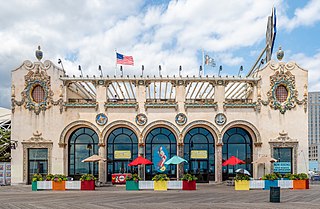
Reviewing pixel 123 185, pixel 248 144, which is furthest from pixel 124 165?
pixel 248 144

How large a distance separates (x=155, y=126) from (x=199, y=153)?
4.97 meters

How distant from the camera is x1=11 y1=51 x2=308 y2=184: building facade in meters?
34.8

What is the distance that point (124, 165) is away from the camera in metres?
35.6

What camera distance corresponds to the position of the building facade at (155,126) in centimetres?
3481

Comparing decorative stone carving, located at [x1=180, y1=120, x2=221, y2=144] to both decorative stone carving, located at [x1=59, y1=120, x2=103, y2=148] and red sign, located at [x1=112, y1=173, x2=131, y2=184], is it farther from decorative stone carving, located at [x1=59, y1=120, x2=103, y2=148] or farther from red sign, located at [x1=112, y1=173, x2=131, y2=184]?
decorative stone carving, located at [x1=59, y1=120, x2=103, y2=148]

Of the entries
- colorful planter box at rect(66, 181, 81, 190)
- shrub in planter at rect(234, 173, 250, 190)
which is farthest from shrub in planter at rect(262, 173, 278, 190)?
colorful planter box at rect(66, 181, 81, 190)

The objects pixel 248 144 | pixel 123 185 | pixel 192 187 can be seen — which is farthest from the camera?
pixel 248 144

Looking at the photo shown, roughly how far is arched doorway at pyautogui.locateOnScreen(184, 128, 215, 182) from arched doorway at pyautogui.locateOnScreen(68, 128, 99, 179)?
8.77 m

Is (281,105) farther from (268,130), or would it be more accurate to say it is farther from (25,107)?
(25,107)

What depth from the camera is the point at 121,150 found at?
35531 mm

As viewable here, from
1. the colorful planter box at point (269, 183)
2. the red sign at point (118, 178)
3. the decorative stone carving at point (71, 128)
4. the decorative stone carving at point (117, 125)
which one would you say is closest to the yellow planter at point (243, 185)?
the colorful planter box at point (269, 183)

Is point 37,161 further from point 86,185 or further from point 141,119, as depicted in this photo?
point 141,119

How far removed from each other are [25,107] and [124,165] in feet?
35.3

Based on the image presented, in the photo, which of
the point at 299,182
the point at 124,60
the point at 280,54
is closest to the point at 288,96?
the point at 280,54
